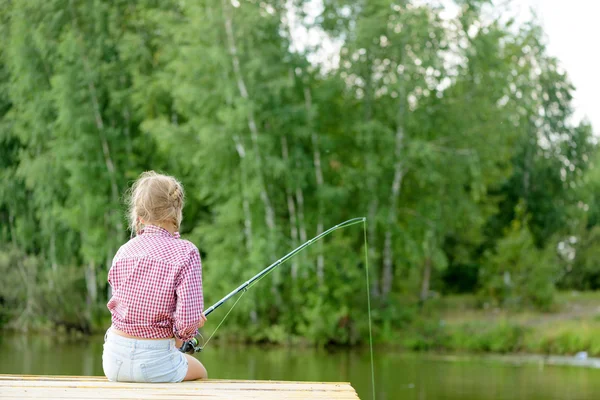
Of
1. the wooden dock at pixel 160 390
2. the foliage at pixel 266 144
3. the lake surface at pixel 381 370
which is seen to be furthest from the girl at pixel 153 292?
the foliage at pixel 266 144

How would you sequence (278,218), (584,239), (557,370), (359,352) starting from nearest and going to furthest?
(557,370)
(359,352)
(278,218)
(584,239)

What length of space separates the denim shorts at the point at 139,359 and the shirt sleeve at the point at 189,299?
14 cm

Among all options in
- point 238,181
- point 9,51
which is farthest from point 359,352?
point 9,51

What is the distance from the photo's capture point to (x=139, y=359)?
351 cm

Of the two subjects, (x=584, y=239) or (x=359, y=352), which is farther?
(x=584, y=239)

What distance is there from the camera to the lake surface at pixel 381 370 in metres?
→ 9.45

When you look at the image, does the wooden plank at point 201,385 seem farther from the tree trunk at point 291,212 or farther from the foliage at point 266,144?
the tree trunk at point 291,212

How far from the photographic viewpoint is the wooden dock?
3.14m

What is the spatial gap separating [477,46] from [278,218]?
4044mm

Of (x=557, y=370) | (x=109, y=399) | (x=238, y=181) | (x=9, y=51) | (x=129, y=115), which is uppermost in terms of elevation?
(x=9, y=51)

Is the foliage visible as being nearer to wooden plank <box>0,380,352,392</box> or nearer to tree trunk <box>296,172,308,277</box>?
tree trunk <box>296,172,308,277</box>

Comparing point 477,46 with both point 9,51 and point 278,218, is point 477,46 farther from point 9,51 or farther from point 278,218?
point 9,51

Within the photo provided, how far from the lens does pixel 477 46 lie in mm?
15039

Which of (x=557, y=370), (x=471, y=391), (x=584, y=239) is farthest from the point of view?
(x=584, y=239)
